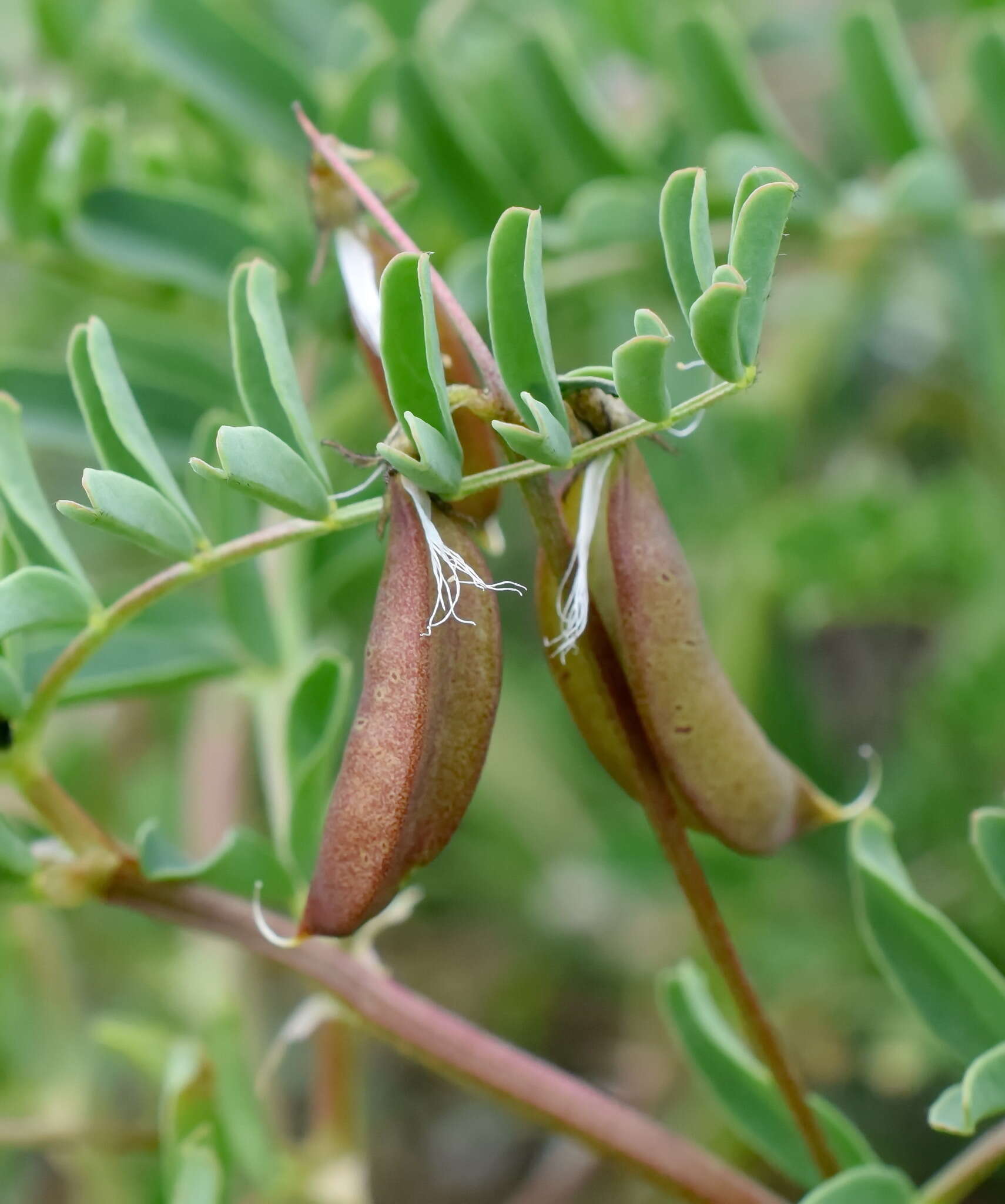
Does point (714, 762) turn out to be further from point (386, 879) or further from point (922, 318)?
point (922, 318)

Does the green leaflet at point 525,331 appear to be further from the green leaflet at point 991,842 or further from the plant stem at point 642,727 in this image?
the green leaflet at point 991,842

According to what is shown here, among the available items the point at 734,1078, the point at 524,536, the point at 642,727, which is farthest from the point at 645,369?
the point at 524,536

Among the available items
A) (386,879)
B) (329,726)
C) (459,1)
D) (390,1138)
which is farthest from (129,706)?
(386,879)

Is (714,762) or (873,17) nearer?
(714,762)

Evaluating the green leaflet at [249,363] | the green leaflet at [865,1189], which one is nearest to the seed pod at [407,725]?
the green leaflet at [249,363]

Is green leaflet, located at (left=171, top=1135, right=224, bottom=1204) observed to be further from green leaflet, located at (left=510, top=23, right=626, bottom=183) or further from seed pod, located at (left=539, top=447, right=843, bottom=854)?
green leaflet, located at (left=510, top=23, right=626, bottom=183)

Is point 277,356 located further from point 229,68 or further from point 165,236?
point 229,68
